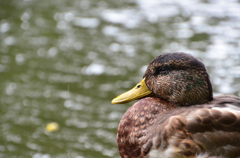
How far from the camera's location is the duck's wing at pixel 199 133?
2.88m

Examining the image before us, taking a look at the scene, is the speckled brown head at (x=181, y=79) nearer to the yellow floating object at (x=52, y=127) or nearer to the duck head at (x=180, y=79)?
the duck head at (x=180, y=79)

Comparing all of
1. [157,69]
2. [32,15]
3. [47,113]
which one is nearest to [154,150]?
[157,69]

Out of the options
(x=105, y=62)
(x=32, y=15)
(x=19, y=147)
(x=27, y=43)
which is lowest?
(x=19, y=147)

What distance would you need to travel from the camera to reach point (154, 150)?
305 cm

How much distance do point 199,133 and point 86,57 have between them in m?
3.73

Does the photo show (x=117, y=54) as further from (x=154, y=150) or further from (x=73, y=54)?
(x=154, y=150)

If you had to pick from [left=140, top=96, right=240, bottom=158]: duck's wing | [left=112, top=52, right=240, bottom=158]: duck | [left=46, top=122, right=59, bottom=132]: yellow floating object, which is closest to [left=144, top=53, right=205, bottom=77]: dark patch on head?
[left=112, top=52, right=240, bottom=158]: duck

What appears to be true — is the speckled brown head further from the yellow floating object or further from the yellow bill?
the yellow floating object

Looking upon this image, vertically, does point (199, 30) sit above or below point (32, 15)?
below

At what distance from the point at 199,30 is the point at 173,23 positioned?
0.59m

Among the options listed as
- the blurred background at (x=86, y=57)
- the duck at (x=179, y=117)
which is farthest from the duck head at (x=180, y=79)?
the blurred background at (x=86, y=57)

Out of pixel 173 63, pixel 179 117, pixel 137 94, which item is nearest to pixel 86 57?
pixel 137 94

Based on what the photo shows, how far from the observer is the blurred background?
15.3 ft

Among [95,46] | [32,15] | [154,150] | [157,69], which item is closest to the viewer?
[154,150]
